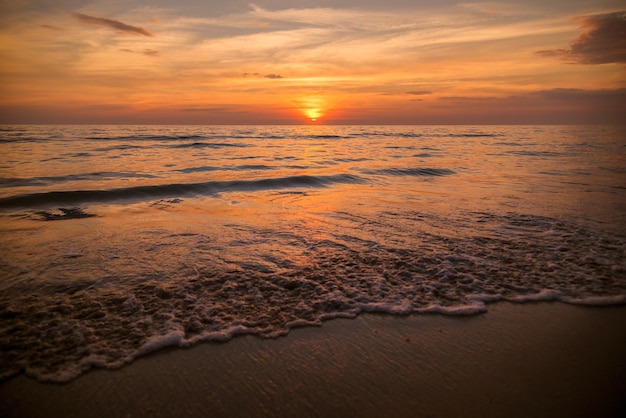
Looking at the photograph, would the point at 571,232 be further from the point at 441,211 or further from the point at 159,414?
the point at 159,414

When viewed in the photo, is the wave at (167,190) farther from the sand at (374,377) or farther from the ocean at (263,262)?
the sand at (374,377)

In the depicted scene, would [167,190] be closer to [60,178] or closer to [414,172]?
[60,178]

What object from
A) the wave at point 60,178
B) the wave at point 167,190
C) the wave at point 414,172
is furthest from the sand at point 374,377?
the wave at point 414,172

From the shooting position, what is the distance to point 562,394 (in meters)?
2.53

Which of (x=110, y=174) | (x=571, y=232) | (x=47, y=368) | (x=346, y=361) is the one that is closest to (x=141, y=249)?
(x=47, y=368)

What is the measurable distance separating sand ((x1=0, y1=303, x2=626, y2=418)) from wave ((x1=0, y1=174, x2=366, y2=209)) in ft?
29.5

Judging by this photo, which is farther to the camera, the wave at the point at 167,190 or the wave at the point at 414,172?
the wave at the point at 414,172

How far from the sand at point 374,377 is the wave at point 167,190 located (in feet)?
29.5

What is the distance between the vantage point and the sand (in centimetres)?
243

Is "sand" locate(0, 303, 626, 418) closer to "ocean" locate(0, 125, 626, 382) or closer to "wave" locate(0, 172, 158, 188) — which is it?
"ocean" locate(0, 125, 626, 382)

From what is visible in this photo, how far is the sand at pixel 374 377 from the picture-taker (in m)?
2.43

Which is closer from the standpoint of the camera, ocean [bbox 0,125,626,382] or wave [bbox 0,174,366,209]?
ocean [bbox 0,125,626,382]

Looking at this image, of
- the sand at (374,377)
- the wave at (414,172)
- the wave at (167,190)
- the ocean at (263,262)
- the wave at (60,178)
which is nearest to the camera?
the sand at (374,377)

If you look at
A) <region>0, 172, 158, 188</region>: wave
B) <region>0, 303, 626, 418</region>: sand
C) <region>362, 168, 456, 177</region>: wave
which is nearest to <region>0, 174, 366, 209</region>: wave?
<region>362, 168, 456, 177</region>: wave
